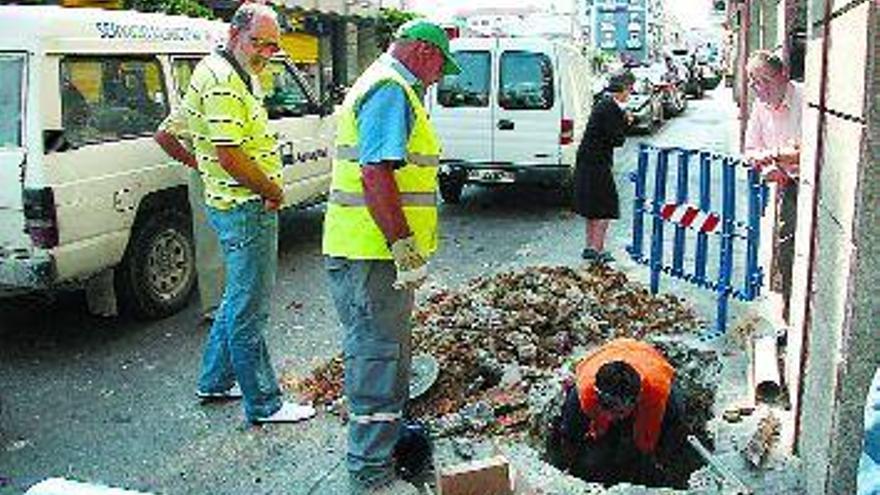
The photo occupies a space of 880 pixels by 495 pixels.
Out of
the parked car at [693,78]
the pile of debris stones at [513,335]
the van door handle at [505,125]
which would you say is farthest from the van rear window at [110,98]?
the parked car at [693,78]

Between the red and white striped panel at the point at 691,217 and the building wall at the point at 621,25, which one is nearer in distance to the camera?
the red and white striped panel at the point at 691,217

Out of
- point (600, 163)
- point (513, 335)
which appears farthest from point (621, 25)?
point (513, 335)

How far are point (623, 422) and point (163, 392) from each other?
9.84 feet

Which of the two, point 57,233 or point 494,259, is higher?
point 57,233

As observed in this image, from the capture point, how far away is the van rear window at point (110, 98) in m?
6.64

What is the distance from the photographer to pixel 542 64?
38.3 ft

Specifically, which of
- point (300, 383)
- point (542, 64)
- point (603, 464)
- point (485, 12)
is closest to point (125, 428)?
point (300, 383)

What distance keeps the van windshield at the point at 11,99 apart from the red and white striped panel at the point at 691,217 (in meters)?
4.56

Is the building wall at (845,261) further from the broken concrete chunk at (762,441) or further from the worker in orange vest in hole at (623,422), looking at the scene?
the worker in orange vest in hole at (623,422)

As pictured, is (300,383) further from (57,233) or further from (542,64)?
(542,64)

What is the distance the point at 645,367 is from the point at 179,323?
4.18 m

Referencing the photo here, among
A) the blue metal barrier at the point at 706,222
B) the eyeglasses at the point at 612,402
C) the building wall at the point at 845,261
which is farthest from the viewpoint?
the blue metal barrier at the point at 706,222

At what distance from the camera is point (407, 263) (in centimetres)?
401

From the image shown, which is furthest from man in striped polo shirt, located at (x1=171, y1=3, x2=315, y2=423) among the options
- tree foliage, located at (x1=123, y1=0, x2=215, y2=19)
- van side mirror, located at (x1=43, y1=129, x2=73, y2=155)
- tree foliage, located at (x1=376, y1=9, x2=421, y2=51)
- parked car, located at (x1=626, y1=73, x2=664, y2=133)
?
tree foliage, located at (x1=376, y1=9, x2=421, y2=51)
